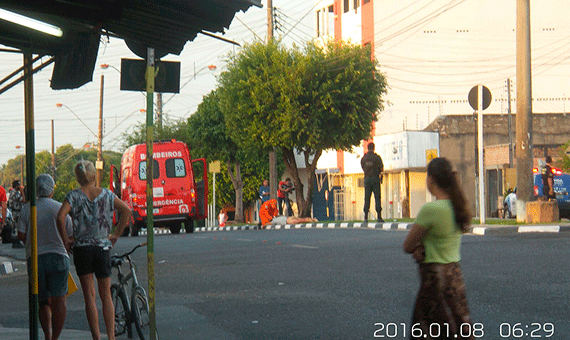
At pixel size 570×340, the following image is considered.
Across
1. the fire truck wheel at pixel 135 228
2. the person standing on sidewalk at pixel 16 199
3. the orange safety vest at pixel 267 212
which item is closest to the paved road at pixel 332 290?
the person standing on sidewalk at pixel 16 199

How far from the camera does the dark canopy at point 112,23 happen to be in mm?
6754

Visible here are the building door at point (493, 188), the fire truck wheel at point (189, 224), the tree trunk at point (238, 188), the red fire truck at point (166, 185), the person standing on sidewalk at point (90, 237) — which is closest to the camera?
the person standing on sidewalk at point (90, 237)

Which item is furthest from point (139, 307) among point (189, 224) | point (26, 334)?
point (189, 224)

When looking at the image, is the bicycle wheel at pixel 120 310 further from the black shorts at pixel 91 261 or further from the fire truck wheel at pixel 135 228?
the fire truck wheel at pixel 135 228

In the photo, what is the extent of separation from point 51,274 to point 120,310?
83cm

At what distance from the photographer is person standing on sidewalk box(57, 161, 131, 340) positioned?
870 centimetres

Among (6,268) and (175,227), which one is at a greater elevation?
(175,227)

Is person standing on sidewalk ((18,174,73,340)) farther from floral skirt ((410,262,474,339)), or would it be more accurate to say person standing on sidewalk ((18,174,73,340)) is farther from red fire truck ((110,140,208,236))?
red fire truck ((110,140,208,236))

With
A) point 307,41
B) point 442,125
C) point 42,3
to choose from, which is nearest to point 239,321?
point 42,3

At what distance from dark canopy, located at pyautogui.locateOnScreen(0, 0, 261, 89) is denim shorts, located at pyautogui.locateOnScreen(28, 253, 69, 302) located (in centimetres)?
165

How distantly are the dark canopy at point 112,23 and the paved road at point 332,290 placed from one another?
8.74ft

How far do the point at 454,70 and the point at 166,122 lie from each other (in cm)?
3258

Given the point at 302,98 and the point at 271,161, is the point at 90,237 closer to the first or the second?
the point at 271,161

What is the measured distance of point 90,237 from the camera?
8.70 m
